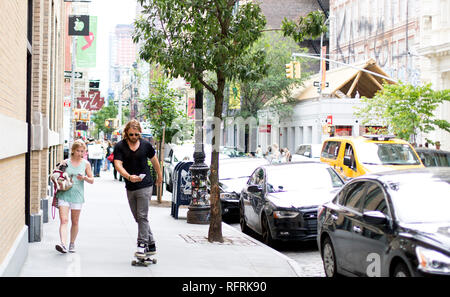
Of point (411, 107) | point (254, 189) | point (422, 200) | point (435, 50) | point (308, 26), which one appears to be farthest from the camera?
point (435, 50)

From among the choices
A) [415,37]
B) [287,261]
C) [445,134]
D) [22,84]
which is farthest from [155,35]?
[415,37]

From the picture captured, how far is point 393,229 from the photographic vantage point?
6652 mm

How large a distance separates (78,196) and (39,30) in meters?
3.13

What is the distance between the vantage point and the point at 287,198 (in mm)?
12266

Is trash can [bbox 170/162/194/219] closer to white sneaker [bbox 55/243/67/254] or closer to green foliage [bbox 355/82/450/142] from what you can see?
white sneaker [bbox 55/243/67/254]

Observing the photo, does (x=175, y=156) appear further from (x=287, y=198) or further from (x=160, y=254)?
(x=160, y=254)

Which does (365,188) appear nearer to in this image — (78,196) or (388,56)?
(78,196)

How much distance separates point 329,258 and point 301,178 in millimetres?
4771

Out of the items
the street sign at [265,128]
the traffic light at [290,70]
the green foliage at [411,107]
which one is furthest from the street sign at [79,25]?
the street sign at [265,128]

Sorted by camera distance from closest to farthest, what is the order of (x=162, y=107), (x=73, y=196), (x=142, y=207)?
(x=142, y=207) < (x=73, y=196) < (x=162, y=107)

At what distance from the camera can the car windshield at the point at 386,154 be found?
17969 millimetres

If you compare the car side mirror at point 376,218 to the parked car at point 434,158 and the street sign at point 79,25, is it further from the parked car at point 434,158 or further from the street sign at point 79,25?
the street sign at point 79,25

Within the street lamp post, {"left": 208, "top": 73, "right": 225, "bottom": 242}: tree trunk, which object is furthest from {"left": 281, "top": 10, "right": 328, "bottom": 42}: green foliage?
the street lamp post

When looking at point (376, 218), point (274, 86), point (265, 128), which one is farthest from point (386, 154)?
point (265, 128)
